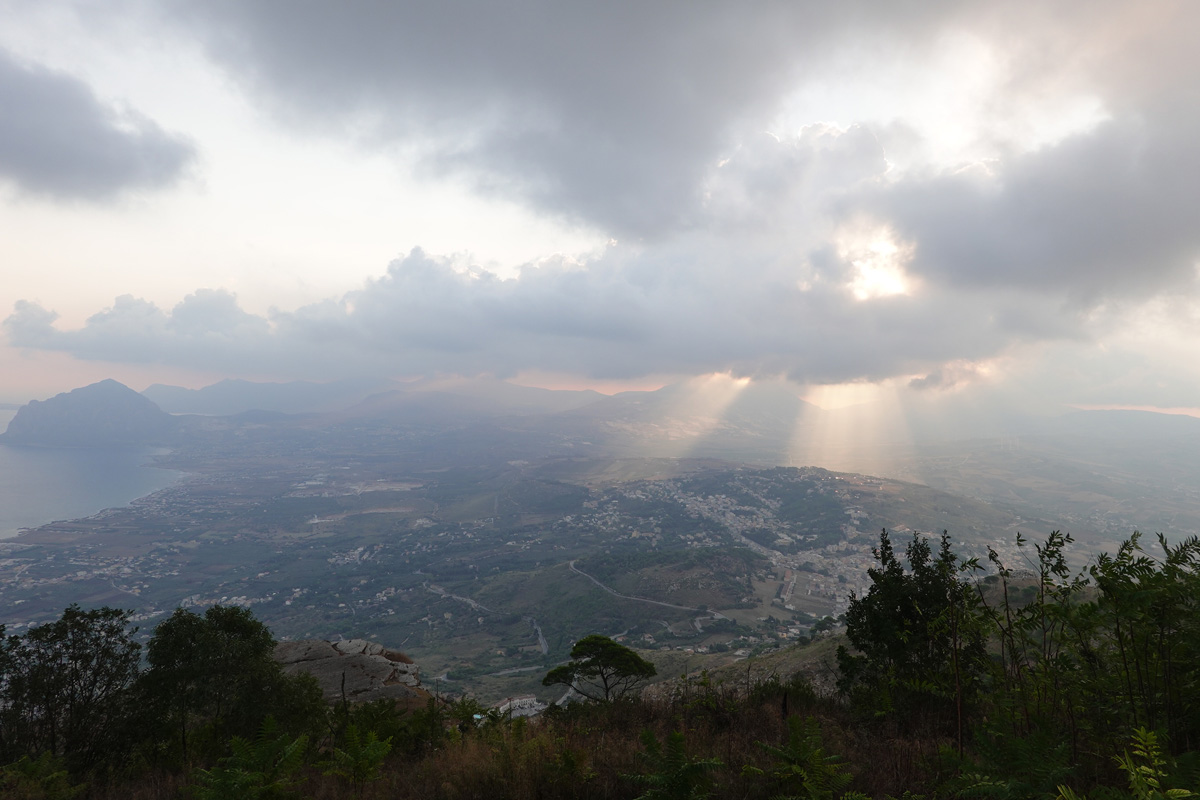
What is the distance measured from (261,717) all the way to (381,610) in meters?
105

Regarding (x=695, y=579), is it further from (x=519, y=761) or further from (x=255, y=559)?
(x=255, y=559)

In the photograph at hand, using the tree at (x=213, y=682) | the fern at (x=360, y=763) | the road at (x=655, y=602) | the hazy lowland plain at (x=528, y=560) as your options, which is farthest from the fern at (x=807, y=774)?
the road at (x=655, y=602)

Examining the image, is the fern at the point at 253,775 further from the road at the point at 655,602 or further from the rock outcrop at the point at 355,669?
the road at the point at 655,602

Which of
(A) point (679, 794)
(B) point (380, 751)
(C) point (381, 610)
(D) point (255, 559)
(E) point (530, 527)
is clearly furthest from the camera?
(E) point (530, 527)

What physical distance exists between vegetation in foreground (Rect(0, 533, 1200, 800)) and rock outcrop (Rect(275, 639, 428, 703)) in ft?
19.2

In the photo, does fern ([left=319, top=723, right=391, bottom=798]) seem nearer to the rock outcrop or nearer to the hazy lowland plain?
the rock outcrop

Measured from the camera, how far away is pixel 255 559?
13388 cm

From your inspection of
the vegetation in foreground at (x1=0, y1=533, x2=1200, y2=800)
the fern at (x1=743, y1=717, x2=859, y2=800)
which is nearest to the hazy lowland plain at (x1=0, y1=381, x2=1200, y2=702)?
the vegetation in foreground at (x1=0, y1=533, x2=1200, y2=800)

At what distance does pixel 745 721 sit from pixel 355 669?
16.8 m

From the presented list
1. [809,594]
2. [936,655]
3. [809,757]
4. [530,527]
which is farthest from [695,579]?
[809,757]

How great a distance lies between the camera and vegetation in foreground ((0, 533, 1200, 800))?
13.6 ft

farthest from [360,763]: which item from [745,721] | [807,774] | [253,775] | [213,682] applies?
[213,682]

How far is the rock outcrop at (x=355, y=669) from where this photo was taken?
17.1 meters

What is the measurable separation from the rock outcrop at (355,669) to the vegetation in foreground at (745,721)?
5.85 meters
